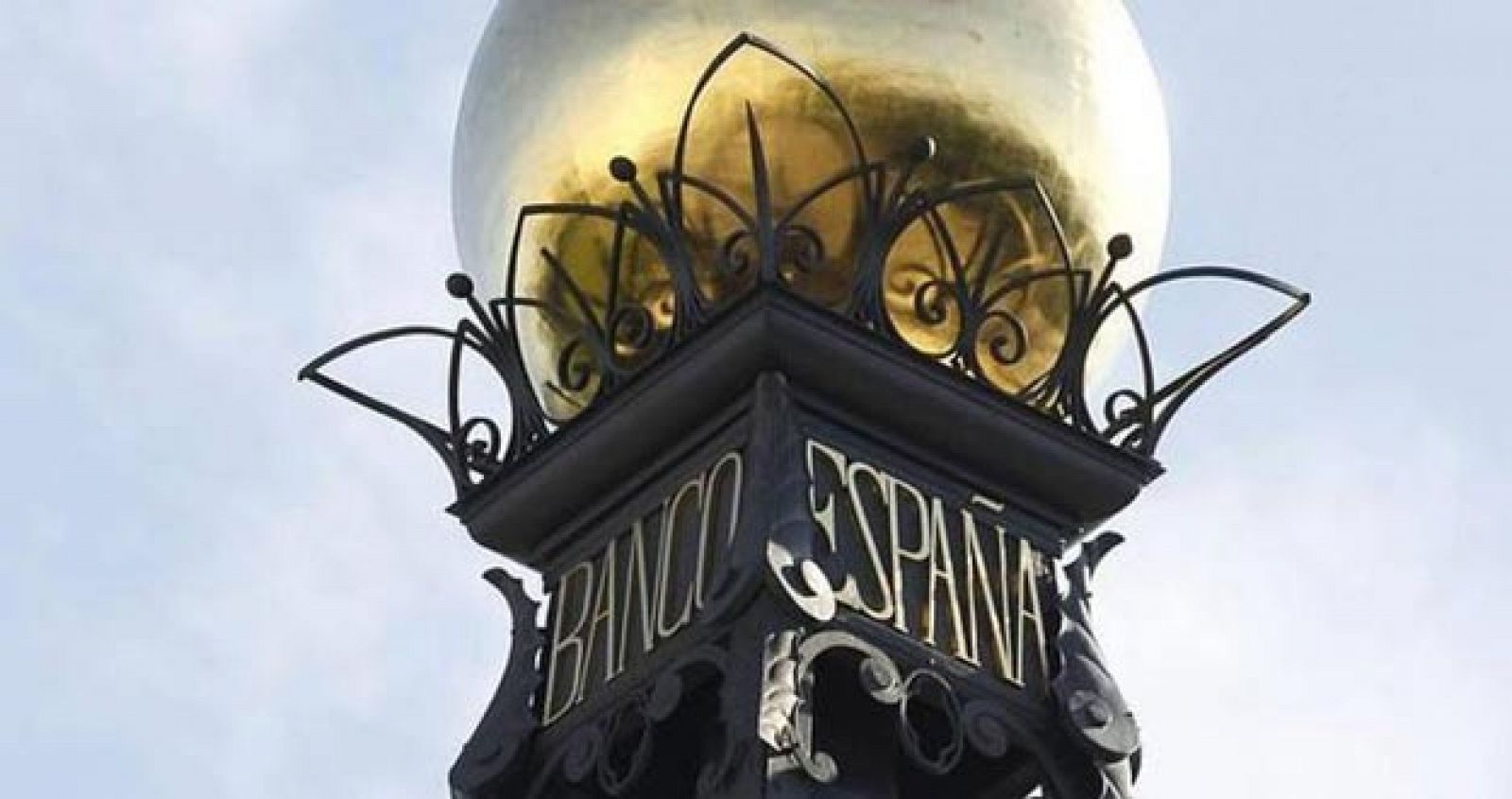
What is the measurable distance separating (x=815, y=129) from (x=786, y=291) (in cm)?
57

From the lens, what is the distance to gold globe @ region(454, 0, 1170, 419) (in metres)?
13.3

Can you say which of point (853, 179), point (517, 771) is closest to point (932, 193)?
point (853, 179)

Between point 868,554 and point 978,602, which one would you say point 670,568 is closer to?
point 868,554

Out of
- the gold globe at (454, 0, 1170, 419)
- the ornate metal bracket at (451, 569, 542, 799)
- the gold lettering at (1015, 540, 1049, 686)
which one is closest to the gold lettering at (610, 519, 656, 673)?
the ornate metal bracket at (451, 569, 542, 799)

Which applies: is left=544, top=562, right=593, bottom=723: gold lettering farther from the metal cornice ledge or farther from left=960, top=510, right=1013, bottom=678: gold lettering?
left=960, top=510, right=1013, bottom=678: gold lettering

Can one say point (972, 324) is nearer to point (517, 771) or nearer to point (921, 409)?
point (921, 409)

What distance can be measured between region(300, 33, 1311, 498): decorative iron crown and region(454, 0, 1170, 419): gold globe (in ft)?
0.07

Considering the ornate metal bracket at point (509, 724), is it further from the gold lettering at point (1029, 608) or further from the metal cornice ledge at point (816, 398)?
the gold lettering at point (1029, 608)

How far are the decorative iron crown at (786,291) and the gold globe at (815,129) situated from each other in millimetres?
21

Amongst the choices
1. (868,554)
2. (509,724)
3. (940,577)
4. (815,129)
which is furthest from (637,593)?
(815,129)

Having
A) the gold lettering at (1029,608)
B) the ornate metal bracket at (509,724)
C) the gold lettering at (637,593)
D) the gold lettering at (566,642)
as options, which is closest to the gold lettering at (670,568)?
the gold lettering at (637,593)

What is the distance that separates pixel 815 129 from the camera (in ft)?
43.5

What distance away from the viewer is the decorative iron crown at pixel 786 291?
43.1ft

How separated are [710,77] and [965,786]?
2.17m
